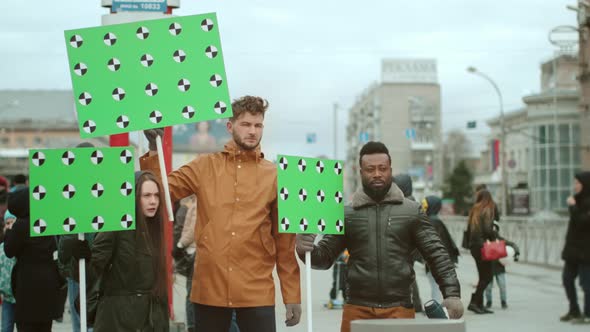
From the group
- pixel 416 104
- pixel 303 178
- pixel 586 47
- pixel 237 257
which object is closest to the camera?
pixel 237 257

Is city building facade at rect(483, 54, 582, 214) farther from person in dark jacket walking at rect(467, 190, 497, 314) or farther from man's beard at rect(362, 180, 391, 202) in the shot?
man's beard at rect(362, 180, 391, 202)

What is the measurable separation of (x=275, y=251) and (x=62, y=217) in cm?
128

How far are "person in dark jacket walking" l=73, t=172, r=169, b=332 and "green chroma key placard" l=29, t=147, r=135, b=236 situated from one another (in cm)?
17

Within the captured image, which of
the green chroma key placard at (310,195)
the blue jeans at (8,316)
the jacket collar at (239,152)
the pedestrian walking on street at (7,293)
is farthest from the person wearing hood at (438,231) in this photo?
the jacket collar at (239,152)

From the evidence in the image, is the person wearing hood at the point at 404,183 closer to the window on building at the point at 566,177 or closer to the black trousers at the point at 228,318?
the black trousers at the point at 228,318

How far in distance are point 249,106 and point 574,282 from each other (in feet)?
29.8

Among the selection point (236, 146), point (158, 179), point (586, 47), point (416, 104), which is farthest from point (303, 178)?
point (416, 104)

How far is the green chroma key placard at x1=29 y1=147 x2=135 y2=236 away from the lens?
19.2ft

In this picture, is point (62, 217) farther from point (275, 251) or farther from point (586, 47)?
point (586, 47)

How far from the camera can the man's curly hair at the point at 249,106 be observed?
19.1 ft

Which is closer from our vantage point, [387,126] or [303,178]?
[303,178]

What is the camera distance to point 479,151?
468 ft

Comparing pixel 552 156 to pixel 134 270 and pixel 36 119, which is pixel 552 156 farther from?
pixel 36 119

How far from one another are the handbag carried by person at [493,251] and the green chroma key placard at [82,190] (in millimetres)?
9924
